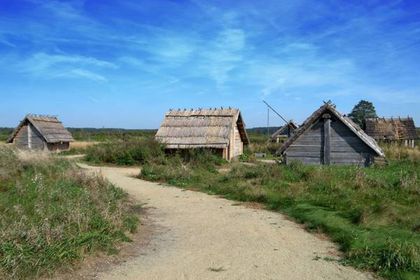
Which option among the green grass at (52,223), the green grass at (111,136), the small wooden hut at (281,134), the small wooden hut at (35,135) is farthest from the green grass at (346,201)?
the small wooden hut at (281,134)

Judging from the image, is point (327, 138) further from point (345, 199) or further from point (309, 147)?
point (345, 199)


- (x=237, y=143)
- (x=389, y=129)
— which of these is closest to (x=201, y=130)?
(x=237, y=143)

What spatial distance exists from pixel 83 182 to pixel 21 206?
4.22 meters

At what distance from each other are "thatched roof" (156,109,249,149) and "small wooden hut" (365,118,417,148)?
21104mm

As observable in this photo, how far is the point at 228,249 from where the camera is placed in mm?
8672

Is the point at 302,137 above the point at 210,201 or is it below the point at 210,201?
above

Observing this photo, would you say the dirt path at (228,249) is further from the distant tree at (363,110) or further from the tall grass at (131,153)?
the distant tree at (363,110)

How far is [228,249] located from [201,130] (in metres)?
18.6

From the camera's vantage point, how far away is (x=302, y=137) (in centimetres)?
2241

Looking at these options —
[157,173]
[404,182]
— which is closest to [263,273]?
[404,182]

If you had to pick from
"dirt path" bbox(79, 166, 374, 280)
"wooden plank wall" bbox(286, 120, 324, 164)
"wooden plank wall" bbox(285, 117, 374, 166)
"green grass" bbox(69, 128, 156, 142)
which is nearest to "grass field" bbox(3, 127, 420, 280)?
"dirt path" bbox(79, 166, 374, 280)

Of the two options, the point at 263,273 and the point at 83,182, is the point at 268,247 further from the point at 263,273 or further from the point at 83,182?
the point at 83,182

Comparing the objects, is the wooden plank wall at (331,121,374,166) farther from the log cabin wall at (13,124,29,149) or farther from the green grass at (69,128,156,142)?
the log cabin wall at (13,124,29,149)

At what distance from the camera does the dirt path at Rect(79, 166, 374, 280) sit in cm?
724
